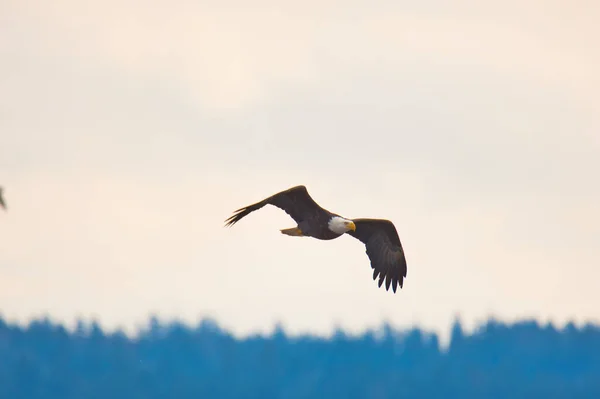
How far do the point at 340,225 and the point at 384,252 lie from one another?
6.90 ft

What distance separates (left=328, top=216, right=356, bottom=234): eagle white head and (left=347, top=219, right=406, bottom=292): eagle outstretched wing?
168 centimetres

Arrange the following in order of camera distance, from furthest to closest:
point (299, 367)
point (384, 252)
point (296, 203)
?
point (299, 367), point (384, 252), point (296, 203)

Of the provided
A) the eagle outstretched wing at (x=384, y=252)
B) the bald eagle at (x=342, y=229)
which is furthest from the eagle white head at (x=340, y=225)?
the eagle outstretched wing at (x=384, y=252)

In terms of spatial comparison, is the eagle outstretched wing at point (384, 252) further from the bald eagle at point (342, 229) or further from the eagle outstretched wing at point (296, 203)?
the eagle outstretched wing at point (296, 203)

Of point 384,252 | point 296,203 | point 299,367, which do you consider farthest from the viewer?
point 299,367

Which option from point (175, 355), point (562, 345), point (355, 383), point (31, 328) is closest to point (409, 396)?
point (355, 383)

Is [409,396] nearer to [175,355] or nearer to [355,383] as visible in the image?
[355,383]

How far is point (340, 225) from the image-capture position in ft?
79.0

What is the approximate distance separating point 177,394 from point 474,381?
28.2 feet

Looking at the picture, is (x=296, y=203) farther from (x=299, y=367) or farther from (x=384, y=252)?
(x=299, y=367)

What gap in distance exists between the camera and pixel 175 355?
41.7 meters

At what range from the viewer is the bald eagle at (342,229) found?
23891 millimetres

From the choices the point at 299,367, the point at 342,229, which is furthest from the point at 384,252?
the point at 299,367

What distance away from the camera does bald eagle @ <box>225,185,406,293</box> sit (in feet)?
78.4
